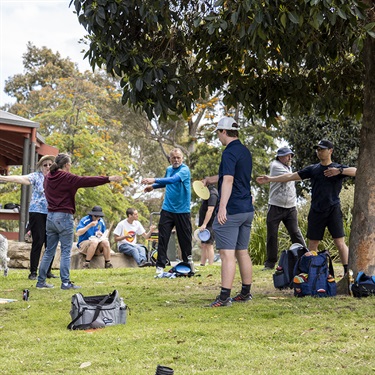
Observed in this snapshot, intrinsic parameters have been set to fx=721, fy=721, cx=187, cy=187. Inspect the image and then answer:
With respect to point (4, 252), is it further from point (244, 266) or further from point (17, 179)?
point (244, 266)

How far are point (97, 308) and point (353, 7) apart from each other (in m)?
3.57

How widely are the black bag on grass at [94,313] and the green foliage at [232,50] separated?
218 centimetres

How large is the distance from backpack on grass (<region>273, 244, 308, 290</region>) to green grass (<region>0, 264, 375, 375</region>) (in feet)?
0.54

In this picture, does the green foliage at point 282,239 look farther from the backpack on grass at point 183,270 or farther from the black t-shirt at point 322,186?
the black t-shirt at point 322,186

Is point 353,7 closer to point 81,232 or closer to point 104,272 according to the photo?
point 104,272

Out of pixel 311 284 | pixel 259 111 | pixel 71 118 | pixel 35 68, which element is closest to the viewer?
pixel 311 284

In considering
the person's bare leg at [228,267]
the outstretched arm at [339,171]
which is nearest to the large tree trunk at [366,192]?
the outstretched arm at [339,171]

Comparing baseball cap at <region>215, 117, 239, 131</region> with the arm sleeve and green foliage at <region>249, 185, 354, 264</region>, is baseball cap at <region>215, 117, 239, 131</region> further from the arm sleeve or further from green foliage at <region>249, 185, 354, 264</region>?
green foliage at <region>249, 185, 354, 264</region>

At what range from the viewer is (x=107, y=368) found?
483 centimetres

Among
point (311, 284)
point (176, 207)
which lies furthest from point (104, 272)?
point (311, 284)

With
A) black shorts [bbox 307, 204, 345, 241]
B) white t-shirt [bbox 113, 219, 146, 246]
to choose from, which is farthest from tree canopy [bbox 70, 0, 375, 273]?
white t-shirt [bbox 113, 219, 146, 246]

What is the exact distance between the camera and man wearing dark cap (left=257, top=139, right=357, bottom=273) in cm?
881

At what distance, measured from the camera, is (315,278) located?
26.1ft

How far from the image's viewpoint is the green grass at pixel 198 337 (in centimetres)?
485
